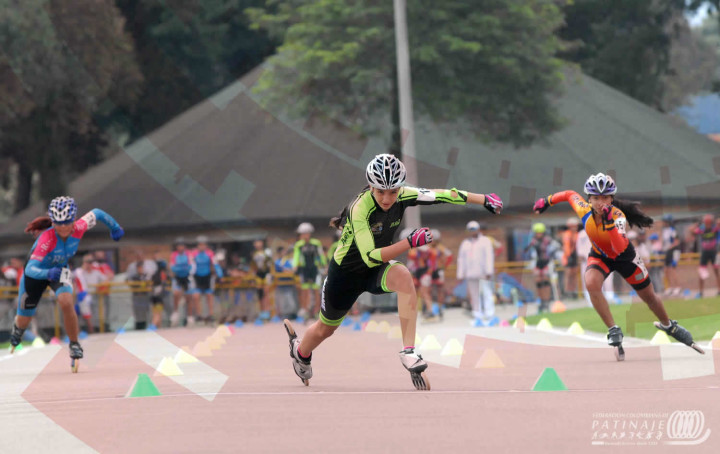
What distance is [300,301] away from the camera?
28.4m

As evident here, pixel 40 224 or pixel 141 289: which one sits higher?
pixel 40 224

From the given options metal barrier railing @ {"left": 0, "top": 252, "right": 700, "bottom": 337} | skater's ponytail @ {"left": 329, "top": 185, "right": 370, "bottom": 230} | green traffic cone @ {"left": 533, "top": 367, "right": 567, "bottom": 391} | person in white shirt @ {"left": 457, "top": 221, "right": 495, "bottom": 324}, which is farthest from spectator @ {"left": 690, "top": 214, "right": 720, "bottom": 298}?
skater's ponytail @ {"left": 329, "top": 185, "right": 370, "bottom": 230}

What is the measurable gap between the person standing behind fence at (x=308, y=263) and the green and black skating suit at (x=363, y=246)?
48.7ft

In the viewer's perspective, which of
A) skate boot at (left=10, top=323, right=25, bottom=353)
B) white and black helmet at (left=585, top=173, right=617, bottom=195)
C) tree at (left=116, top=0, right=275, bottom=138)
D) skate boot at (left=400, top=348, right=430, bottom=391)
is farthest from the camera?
tree at (left=116, top=0, right=275, bottom=138)

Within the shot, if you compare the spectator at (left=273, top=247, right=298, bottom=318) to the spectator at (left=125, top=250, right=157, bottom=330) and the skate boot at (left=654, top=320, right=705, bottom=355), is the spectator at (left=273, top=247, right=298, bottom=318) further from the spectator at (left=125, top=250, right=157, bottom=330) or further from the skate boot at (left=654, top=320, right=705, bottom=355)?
the skate boot at (left=654, top=320, right=705, bottom=355)

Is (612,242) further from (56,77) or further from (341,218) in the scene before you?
(56,77)

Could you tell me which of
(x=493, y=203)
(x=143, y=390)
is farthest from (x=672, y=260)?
(x=143, y=390)

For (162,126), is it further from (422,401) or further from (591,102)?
(422,401)

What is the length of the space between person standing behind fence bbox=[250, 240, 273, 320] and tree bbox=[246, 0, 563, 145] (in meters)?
5.78

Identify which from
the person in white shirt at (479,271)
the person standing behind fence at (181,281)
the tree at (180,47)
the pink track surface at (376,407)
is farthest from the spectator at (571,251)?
the tree at (180,47)

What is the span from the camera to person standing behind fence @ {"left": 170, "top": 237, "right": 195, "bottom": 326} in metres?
26.8

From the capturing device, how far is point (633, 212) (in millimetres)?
13234

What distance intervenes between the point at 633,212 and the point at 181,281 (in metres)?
15.2

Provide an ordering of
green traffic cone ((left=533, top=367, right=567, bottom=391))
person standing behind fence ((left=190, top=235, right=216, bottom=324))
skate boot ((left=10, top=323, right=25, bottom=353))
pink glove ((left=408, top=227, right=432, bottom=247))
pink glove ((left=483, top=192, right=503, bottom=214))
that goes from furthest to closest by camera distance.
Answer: person standing behind fence ((left=190, top=235, right=216, bottom=324))
skate boot ((left=10, top=323, right=25, bottom=353))
pink glove ((left=483, top=192, right=503, bottom=214))
green traffic cone ((left=533, top=367, right=567, bottom=391))
pink glove ((left=408, top=227, right=432, bottom=247))
